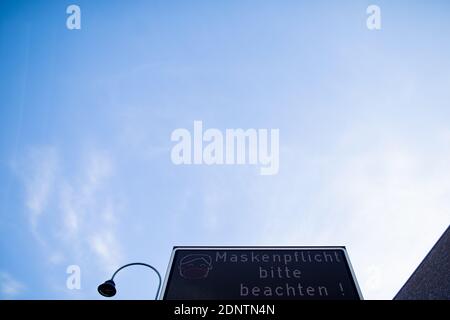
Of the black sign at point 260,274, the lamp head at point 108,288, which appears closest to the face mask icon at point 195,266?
the black sign at point 260,274

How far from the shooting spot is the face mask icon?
151 inches

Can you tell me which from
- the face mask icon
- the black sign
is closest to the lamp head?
the black sign

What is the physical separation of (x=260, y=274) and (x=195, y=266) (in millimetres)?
845

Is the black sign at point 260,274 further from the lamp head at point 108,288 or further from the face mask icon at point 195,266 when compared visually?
the lamp head at point 108,288

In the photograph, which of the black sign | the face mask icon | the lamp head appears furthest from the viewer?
the lamp head

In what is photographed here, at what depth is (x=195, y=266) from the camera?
3941mm

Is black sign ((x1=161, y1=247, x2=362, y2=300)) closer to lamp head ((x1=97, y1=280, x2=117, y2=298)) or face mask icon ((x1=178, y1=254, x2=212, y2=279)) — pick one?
face mask icon ((x1=178, y1=254, x2=212, y2=279))

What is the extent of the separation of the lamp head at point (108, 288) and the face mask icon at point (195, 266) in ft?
23.0

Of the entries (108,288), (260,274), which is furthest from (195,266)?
(108,288)
